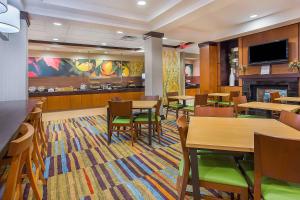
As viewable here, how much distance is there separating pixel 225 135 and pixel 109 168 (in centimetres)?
177

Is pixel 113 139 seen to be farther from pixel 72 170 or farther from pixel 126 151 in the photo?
pixel 72 170

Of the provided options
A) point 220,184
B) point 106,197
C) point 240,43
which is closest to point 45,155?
point 106,197

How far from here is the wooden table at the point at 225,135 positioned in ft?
4.22

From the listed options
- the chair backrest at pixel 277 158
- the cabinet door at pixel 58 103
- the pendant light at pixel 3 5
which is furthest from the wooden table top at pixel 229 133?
the cabinet door at pixel 58 103

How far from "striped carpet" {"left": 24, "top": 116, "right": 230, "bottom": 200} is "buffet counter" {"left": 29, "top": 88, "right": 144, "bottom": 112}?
3623mm

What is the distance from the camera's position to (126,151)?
10.8 ft

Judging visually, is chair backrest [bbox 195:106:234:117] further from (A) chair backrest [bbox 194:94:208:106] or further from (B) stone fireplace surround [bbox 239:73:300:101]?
(B) stone fireplace surround [bbox 239:73:300:101]

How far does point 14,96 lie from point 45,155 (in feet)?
5.59

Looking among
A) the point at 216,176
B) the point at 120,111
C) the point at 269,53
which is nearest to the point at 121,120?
the point at 120,111

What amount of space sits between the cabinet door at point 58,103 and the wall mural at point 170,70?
13.5 ft

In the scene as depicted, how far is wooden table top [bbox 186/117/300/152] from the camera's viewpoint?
50.6 inches

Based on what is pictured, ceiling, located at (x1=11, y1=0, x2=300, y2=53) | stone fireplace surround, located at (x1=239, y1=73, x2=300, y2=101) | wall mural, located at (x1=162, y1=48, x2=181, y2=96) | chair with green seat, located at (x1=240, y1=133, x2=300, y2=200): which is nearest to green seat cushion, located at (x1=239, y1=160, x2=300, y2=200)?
chair with green seat, located at (x1=240, y1=133, x2=300, y2=200)

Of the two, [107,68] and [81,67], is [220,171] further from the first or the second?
[107,68]

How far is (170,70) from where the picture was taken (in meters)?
8.79
